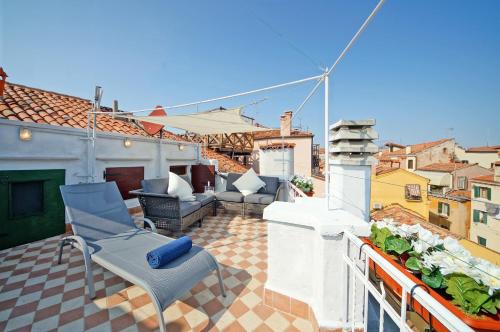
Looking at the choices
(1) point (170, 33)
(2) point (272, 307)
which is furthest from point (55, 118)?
(2) point (272, 307)

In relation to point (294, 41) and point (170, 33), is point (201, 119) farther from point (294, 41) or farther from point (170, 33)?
point (294, 41)

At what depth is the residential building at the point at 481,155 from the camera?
13.5m

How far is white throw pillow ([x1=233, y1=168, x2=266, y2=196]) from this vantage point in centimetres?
579

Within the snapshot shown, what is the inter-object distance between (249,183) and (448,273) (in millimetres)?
4949

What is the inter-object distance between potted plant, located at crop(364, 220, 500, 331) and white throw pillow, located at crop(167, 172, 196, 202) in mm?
4325

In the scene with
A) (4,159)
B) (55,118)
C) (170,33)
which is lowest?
(4,159)

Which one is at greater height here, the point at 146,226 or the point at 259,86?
the point at 259,86

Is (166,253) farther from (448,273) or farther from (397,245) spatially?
(448,273)

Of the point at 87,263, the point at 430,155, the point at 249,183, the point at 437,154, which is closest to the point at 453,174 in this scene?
the point at 430,155

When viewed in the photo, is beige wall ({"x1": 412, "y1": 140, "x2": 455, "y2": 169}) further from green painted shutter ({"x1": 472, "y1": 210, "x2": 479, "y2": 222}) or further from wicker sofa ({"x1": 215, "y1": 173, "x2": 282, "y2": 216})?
wicker sofa ({"x1": 215, "y1": 173, "x2": 282, "y2": 216})

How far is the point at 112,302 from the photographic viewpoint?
2268mm

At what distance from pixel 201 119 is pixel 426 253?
493 cm

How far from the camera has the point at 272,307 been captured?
214 centimetres

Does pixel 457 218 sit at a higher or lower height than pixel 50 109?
lower
